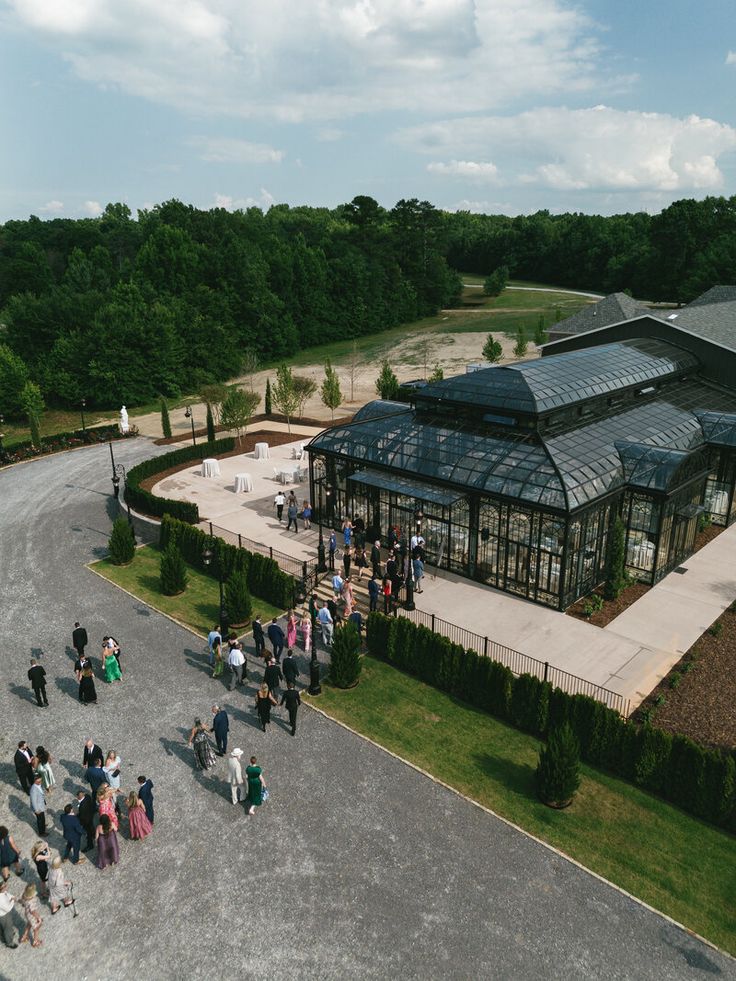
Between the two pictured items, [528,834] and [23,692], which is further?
[23,692]

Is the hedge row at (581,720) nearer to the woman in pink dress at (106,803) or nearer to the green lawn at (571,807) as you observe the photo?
the green lawn at (571,807)

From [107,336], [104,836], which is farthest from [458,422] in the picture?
[107,336]

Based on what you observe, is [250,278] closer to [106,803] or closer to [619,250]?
[619,250]

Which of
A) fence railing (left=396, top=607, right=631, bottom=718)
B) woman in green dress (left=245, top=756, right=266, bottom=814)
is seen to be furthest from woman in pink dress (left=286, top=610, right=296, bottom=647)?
woman in green dress (left=245, top=756, right=266, bottom=814)

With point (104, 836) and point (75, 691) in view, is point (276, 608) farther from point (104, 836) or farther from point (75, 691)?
point (104, 836)

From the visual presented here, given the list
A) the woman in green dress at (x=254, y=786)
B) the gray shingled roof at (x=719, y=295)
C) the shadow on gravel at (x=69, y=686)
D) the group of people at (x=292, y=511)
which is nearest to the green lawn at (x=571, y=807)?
the woman in green dress at (x=254, y=786)

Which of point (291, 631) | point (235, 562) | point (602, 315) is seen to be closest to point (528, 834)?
point (291, 631)
